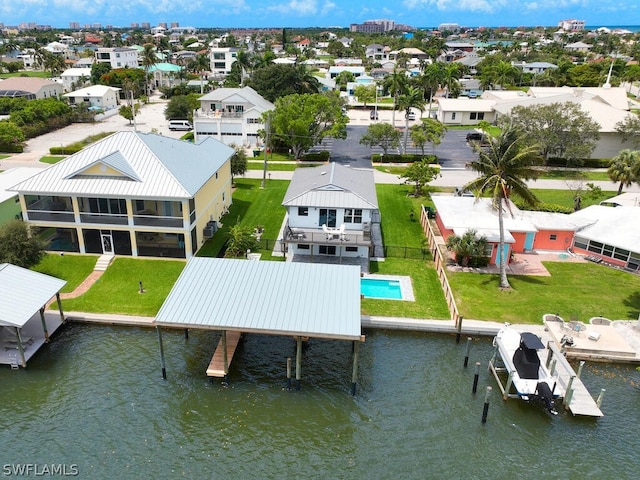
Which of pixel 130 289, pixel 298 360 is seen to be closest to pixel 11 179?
pixel 130 289

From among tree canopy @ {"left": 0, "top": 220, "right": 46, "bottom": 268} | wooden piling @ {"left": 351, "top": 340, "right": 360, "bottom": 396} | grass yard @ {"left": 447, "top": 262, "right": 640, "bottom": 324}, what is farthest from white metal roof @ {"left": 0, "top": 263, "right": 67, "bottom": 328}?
grass yard @ {"left": 447, "top": 262, "right": 640, "bottom": 324}

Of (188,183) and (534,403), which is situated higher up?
(188,183)

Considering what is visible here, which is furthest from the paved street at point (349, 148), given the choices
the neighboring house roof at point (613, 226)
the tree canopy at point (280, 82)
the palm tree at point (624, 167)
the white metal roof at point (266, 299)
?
the white metal roof at point (266, 299)

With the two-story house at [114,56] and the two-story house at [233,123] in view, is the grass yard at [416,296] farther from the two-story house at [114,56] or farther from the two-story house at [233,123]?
the two-story house at [114,56]

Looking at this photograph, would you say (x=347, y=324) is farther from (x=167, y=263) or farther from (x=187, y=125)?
(x=187, y=125)

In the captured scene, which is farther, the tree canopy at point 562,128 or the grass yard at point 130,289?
the tree canopy at point 562,128

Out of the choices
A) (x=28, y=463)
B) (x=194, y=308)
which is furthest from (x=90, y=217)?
(x=28, y=463)
